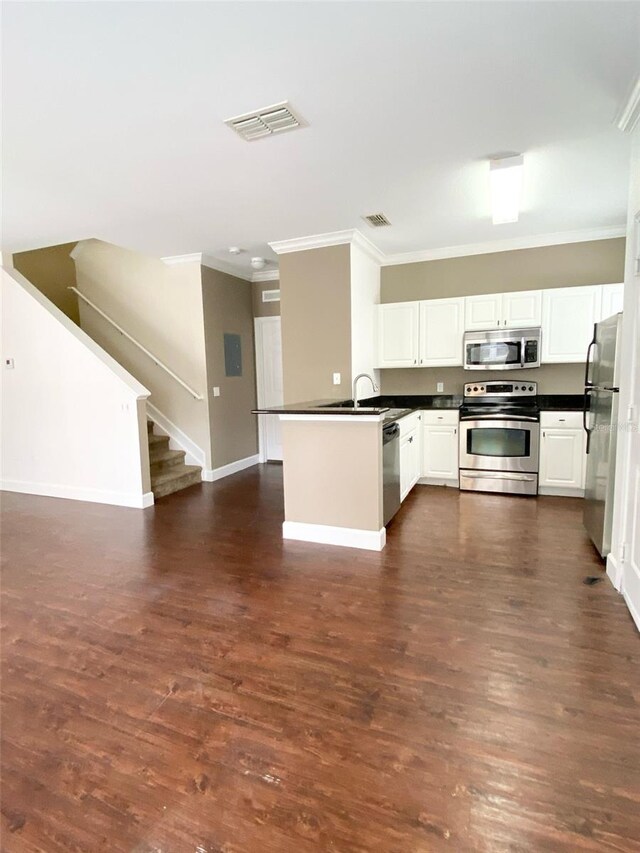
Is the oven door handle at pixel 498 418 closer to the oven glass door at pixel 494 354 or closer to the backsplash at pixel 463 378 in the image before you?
the oven glass door at pixel 494 354

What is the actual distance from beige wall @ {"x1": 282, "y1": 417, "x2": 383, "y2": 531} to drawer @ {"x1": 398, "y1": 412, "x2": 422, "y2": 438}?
81 centimetres

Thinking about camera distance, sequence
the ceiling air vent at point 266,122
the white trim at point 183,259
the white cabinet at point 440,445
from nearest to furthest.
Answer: the ceiling air vent at point 266,122, the white cabinet at point 440,445, the white trim at point 183,259

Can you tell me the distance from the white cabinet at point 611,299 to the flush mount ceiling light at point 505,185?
1.46m

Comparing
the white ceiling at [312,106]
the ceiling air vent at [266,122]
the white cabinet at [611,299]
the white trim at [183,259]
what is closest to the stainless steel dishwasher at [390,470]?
the white ceiling at [312,106]

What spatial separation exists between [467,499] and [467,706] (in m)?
2.89

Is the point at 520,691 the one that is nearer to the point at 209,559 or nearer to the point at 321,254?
the point at 209,559

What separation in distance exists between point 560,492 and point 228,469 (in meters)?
4.00

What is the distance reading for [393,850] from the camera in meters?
1.23

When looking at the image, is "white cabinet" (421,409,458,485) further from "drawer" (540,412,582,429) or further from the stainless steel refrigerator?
the stainless steel refrigerator

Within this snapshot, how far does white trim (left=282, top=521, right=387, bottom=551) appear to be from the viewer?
10.9 ft

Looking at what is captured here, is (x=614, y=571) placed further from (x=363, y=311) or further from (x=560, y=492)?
(x=363, y=311)

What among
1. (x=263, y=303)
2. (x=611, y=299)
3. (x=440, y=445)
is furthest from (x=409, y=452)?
(x=263, y=303)

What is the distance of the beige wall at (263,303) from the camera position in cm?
629

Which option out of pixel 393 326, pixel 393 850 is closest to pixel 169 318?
pixel 393 326
